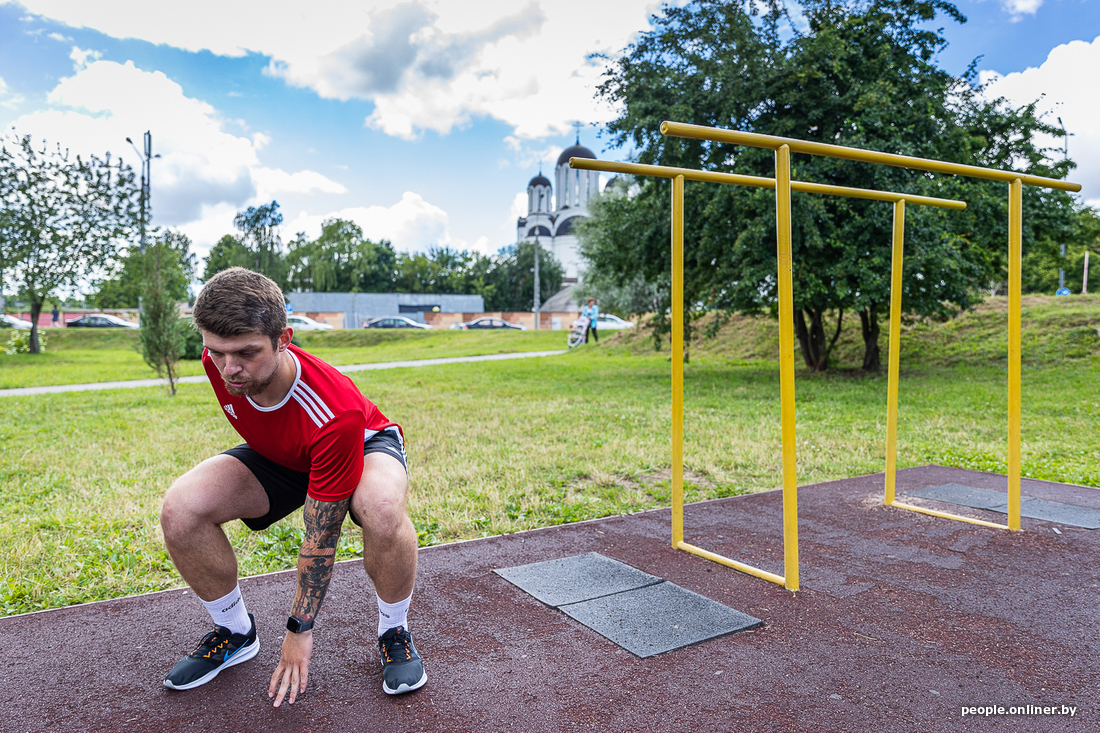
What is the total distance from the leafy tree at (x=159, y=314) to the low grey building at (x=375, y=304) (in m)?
38.9

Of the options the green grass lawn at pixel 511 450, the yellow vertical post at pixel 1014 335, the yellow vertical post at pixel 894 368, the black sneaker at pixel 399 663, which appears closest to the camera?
the black sneaker at pixel 399 663

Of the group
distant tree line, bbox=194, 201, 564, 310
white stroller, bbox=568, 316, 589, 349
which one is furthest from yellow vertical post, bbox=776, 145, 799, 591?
distant tree line, bbox=194, 201, 564, 310

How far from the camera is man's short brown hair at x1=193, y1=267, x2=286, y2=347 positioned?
209cm

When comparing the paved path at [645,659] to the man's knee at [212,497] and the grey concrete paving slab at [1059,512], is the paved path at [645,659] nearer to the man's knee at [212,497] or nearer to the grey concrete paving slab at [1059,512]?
the grey concrete paving slab at [1059,512]

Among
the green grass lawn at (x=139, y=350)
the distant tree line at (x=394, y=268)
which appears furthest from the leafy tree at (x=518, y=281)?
the green grass lawn at (x=139, y=350)

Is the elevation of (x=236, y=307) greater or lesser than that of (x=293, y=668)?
greater

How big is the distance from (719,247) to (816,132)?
2.53 meters

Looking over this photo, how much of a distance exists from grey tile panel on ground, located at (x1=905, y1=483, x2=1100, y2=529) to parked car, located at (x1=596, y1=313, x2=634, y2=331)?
93.1ft

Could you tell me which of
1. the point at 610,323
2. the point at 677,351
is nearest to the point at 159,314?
the point at 677,351

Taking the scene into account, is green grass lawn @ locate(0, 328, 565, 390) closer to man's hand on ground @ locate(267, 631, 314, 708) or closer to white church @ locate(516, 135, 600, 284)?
man's hand on ground @ locate(267, 631, 314, 708)

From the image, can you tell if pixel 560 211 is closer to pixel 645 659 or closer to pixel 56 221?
pixel 56 221

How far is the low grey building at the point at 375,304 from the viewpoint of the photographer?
5303cm

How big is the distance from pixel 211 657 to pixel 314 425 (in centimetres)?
91

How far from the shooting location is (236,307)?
2.11 metres
